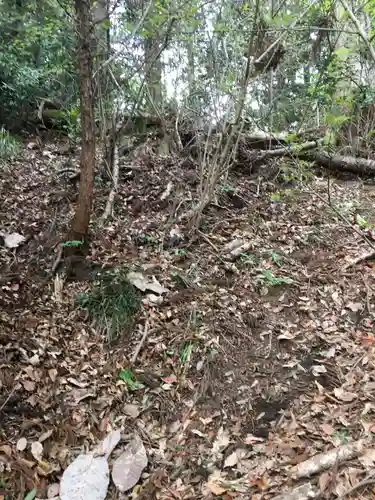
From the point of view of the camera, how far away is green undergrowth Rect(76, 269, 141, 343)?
427 centimetres

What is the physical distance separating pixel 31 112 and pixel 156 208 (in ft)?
12.7

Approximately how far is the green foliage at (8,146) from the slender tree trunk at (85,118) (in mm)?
2940

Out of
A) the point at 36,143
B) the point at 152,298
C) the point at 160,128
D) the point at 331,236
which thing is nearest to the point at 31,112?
the point at 36,143

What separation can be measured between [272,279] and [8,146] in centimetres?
511

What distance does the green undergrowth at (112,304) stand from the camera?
4.27m

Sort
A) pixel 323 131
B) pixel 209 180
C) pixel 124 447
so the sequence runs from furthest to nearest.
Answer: pixel 323 131
pixel 209 180
pixel 124 447

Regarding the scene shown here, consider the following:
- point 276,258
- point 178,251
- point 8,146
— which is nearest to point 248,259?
point 276,258

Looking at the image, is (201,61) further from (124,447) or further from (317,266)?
(124,447)

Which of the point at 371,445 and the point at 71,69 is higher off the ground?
the point at 71,69

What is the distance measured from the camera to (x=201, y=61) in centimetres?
698

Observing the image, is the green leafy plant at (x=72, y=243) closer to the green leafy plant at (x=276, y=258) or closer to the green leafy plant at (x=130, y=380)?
the green leafy plant at (x=130, y=380)

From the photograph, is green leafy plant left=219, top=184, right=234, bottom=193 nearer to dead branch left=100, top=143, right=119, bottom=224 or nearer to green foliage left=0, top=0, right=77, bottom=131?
dead branch left=100, top=143, right=119, bottom=224

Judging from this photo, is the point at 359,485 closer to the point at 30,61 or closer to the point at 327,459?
the point at 327,459

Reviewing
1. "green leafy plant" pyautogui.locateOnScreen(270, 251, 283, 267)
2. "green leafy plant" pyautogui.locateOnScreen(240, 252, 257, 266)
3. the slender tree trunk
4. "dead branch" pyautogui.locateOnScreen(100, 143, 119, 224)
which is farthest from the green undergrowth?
"green leafy plant" pyautogui.locateOnScreen(270, 251, 283, 267)
